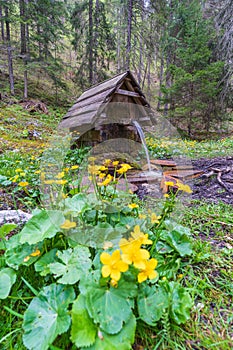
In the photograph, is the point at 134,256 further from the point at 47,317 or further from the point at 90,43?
the point at 90,43

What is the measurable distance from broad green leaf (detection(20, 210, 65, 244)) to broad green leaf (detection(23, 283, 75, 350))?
0.67ft

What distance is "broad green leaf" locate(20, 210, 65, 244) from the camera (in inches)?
32.4

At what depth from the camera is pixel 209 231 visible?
4.08 feet

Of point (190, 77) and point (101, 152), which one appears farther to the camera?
point (190, 77)

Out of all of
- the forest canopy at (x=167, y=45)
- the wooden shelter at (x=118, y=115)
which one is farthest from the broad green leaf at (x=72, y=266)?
the forest canopy at (x=167, y=45)

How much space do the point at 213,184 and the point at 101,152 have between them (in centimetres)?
154

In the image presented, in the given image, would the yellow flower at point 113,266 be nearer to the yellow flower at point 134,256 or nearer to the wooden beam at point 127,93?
the yellow flower at point 134,256

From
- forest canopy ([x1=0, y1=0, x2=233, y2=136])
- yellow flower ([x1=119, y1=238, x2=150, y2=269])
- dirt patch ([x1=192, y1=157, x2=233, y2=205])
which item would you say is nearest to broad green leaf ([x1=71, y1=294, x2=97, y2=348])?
yellow flower ([x1=119, y1=238, x2=150, y2=269])

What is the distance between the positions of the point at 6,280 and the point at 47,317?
0.23 metres

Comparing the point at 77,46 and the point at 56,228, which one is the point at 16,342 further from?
the point at 77,46

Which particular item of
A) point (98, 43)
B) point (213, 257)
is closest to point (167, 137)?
point (213, 257)

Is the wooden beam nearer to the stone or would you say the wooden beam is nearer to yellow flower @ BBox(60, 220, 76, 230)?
the stone

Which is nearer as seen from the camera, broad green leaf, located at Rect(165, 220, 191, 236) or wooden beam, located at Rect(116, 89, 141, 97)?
broad green leaf, located at Rect(165, 220, 191, 236)

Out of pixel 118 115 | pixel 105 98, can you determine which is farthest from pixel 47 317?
pixel 118 115
